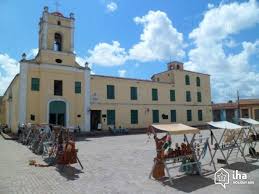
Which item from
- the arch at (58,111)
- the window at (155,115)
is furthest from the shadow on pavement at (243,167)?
the window at (155,115)

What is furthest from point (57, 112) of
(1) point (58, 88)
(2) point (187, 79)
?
(2) point (187, 79)

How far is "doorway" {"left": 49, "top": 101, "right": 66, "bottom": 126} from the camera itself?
21556 mm

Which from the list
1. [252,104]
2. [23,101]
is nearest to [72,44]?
[23,101]

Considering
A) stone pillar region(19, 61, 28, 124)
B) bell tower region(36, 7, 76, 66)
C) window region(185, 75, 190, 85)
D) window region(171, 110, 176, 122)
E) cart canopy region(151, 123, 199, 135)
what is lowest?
cart canopy region(151, 123, 199, 135)

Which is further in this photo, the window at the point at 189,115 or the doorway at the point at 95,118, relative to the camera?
the window at the point at 189,115

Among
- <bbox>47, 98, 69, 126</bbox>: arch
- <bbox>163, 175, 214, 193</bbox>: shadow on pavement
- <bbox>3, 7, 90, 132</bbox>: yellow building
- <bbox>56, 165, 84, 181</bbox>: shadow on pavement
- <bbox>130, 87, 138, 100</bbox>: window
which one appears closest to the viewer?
<bbox>163, 175, 214, 193</bbox>: shadow on pavement

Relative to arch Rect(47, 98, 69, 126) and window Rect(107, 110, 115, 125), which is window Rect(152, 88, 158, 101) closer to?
window Rect(107, 110, 115, 125)

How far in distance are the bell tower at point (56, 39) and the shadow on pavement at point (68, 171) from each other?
47.7 ft

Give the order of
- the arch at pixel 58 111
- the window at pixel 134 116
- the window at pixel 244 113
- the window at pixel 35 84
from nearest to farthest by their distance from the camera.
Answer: the window at pixel 35 84 → the arch at pixel 58 111 → the window at pixel 134 116 → the window at pixel 244 113

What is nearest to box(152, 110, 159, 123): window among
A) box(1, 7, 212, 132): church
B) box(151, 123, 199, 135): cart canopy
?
box(1, 7, 212, 132): church

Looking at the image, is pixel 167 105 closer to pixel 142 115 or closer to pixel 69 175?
pixel 142 115

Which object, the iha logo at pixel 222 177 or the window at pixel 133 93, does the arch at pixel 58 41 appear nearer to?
the window at pixel 133 93

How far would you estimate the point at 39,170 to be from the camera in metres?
8.22

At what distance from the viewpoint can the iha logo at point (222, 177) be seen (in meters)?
6.61
